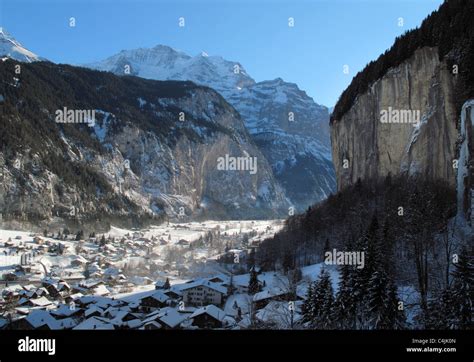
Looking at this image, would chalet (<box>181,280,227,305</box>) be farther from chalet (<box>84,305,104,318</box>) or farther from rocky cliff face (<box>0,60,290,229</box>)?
rocky cliff face (<box>0,60,290,229</box>)

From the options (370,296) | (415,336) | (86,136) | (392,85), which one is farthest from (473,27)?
(86,136)

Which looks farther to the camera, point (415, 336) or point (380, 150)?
point (380, 150)

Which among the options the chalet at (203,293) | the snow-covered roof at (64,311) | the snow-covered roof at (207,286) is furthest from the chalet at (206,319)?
the snow-covered roof at (207,286)

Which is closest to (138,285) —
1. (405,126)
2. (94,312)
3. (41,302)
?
(41,302)

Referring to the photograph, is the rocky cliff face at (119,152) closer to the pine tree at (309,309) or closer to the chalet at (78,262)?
the chalet at (78,262)

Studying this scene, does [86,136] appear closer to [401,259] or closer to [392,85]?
[392,85]

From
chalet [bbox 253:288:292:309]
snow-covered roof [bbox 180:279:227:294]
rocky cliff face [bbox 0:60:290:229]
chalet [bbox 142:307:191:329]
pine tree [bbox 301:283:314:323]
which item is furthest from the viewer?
rocky cliff face [bbox 0:60:290:229]

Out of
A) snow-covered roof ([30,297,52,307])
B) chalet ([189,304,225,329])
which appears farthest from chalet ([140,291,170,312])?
chalet ([189,304,225,329])

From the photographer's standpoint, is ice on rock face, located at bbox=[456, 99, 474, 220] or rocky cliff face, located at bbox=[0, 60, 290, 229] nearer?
ice on rock face, located at bbox=[456, 99, 474, 220]
